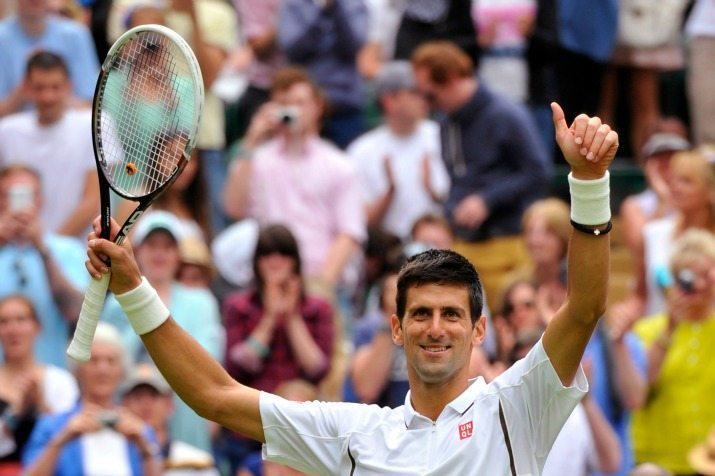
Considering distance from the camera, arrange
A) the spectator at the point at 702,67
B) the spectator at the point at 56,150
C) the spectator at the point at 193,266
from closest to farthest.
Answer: the spectator at the point at 193,266 → the spectator at the point at 56,150 → the spectator at the point at 702,67

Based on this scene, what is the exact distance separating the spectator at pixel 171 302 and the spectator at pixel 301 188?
130 centimetres

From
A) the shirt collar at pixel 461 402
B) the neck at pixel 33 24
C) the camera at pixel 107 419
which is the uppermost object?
the neck at pixel 33 24

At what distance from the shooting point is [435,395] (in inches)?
208

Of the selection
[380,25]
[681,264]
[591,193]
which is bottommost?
[681,264]

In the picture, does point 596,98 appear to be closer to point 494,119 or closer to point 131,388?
point 494,119

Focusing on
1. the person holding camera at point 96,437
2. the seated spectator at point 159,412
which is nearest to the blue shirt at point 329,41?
the seated spectator at point 159,412

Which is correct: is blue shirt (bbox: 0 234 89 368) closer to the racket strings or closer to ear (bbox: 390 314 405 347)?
the racket strings

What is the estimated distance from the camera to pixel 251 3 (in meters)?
13.1

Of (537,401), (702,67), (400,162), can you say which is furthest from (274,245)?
(537,401)

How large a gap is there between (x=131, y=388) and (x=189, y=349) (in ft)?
11.8

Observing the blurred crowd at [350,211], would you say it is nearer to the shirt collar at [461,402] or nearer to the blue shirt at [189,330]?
the blue shirt at [189,330]

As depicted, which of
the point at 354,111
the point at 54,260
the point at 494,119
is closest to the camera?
the point at 54,260

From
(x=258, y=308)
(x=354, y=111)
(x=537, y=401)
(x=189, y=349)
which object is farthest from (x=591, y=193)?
(x=354, y=111)

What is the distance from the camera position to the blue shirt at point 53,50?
38.0ft
